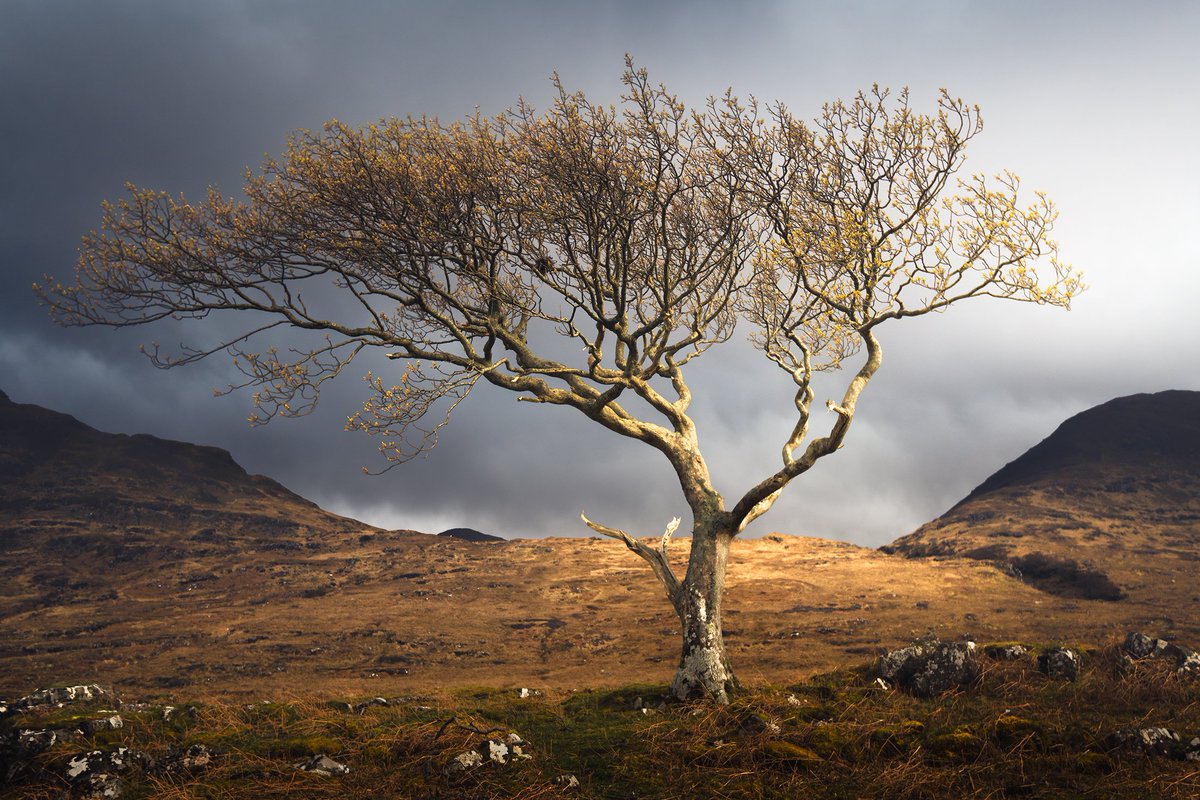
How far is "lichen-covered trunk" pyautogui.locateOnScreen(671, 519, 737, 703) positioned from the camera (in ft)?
53.6

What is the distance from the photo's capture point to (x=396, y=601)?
4259 centimetres

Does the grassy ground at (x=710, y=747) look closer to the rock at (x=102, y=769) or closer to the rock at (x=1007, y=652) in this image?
the rock at (x=102, y=769)

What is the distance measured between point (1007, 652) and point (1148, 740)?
24.5ft

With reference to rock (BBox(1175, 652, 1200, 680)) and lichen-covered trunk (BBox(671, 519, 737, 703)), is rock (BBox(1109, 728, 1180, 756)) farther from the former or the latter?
lichen-covered trunk (BBox(671, 519, 737, 703))

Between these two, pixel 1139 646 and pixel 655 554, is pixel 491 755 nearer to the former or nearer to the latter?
pixel 655 554

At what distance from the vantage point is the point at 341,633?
36.4 metres

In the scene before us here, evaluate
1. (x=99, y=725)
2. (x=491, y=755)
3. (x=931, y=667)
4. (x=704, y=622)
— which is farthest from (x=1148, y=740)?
(x=99, y=725)

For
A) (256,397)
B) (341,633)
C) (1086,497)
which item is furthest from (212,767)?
(1086,497)

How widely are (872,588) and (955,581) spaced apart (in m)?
5.19

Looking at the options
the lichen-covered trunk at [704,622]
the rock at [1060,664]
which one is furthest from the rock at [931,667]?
the lichen-covered trunk at [704,622]

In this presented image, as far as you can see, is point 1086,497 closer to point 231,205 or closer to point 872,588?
point 872,588

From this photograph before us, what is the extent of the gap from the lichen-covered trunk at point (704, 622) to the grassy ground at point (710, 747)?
94 centimetres

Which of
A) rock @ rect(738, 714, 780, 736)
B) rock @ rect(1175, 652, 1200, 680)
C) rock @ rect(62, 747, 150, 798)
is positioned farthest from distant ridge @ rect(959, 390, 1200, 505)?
rock @ rect(62, 747, 150, 798)

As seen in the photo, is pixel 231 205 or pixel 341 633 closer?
pixel 231 205
